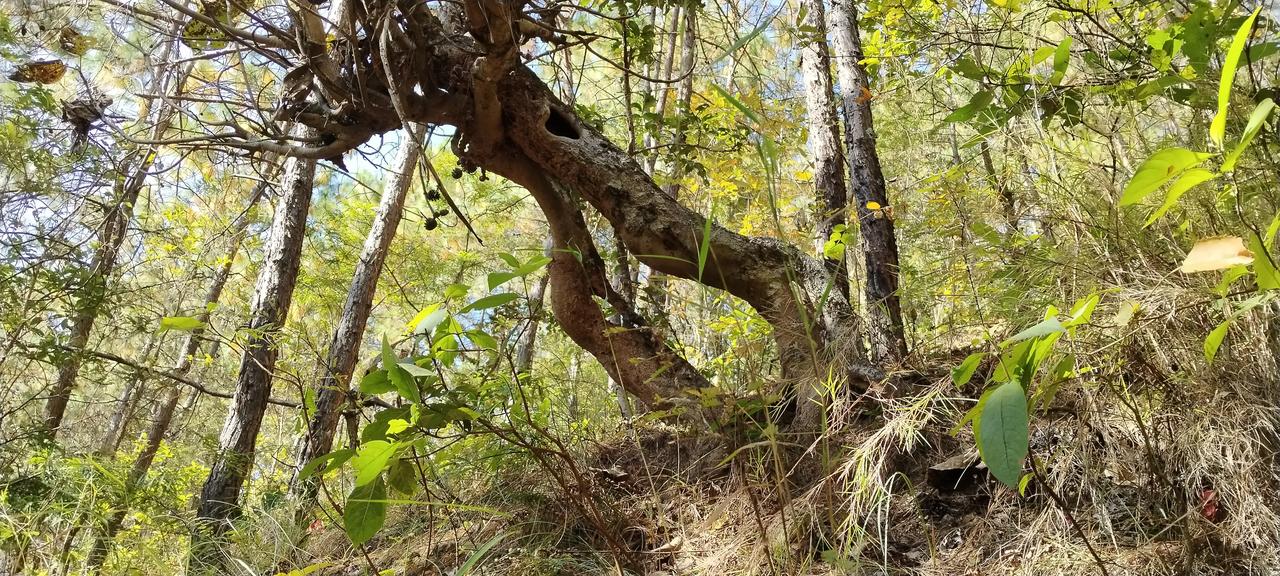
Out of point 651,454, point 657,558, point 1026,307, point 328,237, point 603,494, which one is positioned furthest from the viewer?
point 328,237

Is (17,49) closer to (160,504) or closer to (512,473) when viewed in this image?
(160,504)

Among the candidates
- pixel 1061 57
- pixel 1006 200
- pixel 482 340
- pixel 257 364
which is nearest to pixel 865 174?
pixel 1006 200

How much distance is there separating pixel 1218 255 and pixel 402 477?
1.39m

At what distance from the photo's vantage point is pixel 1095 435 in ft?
4.75

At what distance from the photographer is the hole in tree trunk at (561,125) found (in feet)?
8.27

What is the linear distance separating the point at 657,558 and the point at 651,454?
76 centimetres

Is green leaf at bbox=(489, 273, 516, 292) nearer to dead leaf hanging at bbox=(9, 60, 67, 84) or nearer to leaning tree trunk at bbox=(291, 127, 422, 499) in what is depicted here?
leaning tree trunk at bbox=(291, 127, 422, 499)

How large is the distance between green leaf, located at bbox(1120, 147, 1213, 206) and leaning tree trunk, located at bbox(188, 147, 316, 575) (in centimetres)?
242

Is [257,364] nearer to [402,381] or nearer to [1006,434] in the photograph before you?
[402,381]

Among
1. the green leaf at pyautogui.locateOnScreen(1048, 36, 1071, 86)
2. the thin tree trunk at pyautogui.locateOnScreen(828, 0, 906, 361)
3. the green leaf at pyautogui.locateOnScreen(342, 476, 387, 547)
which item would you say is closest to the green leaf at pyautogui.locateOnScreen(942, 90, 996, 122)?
the green leaf at pyautogui.locateOnScreen(1048, 36, 1071, 86)

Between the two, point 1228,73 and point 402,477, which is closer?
point 1228,73

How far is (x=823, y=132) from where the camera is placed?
3139 millimetres

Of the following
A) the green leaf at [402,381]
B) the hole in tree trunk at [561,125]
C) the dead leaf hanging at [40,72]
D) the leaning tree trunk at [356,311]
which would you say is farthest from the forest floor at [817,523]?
the dead leaf hanging at [40,72]

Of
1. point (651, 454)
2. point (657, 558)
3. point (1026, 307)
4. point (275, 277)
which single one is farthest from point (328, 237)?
point (1026, 307)
